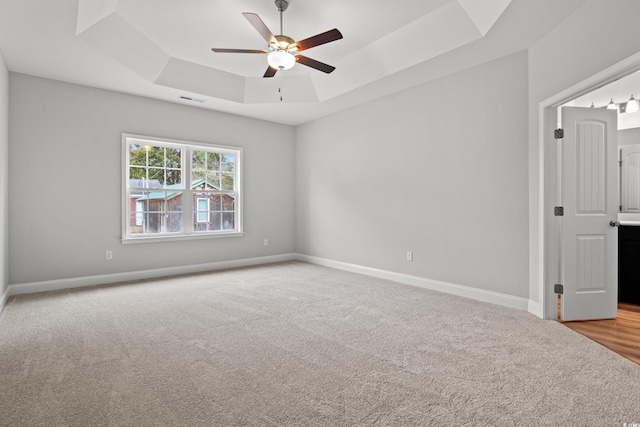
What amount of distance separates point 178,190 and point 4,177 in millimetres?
2131

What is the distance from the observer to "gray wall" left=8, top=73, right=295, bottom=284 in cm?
425

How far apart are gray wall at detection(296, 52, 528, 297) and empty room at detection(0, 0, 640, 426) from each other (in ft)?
0.09

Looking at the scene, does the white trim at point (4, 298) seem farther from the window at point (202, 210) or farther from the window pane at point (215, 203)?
the window pane at point (215, 203)

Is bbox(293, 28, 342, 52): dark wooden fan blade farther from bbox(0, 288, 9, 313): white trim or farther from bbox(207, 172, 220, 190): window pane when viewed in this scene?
bbox(0, 288, 9, 313): white trim

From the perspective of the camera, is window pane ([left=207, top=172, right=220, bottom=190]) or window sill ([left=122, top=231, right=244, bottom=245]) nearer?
window sill ([left=122, top=231, right=244, bottom=245])

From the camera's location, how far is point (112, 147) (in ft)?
16.0

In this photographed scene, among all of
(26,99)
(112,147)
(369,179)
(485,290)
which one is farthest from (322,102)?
(26,99)

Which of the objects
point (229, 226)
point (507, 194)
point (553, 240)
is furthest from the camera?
point (229, 226)

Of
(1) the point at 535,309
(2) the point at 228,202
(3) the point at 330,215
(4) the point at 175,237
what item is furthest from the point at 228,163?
(1) the point at 535,309

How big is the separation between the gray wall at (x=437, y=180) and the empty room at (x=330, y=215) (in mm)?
29

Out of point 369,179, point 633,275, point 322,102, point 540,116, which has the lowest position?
point 633,275

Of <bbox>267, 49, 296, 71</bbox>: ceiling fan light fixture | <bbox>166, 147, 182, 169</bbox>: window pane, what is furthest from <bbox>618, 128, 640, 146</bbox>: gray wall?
<bbox>166, 147, 182, 169</bbox>: window pane

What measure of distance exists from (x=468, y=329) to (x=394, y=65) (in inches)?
125

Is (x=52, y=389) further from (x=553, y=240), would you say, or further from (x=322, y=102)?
(x=322, y=102)
